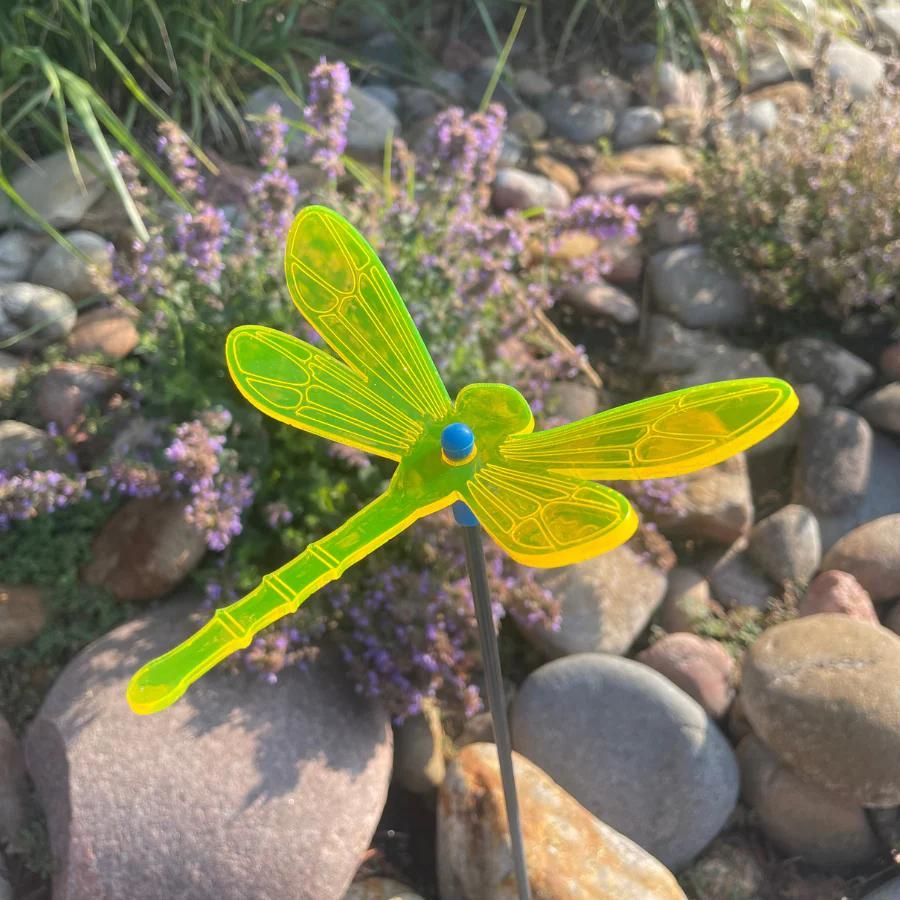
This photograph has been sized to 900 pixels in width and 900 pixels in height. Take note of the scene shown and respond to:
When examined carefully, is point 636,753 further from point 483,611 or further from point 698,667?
point 483,611

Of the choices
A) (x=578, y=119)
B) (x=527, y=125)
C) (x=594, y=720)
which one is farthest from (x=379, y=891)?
(x=578, y=119)

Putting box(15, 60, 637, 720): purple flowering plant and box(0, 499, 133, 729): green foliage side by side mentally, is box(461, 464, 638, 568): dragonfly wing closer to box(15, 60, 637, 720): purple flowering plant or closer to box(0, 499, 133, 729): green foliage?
box(15, 60, 637, 720): purple flowering plant

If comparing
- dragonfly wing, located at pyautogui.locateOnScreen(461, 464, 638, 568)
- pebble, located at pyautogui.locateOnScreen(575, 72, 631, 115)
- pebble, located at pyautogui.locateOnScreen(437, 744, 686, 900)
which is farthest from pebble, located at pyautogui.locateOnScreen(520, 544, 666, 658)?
pebble, located at pyautogui.locateOnScreen(575, 72, 631, 115)

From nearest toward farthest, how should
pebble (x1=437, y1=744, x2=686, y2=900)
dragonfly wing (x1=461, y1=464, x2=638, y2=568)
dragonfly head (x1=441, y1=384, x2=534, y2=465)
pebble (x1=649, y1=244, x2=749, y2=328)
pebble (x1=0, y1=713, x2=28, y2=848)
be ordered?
1. dragonfly wing (x1=461, y1=464, x2=638, y2=568)
2. dragonfly head (x1=441, y1=384, x2=534, y2=465)
3. pebble (x1=437, y1=744, x2=686, y2=900)
4. pebble (x1=0, y1=713, x2=28, y2=848)
5. pebble (x1=649, y1=244, x2=749, y2=328)

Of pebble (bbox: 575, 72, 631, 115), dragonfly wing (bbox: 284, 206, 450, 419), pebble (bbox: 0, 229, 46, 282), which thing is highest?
dragonfly wing (bbox: 284, 206, 450, 419)

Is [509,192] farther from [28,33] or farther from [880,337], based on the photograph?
[28,33]

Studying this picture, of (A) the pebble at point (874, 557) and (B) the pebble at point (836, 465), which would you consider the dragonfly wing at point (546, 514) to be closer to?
(A) the pebble at point (874, 557)

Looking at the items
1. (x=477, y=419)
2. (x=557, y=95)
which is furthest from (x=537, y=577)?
(x=557, y=95)
